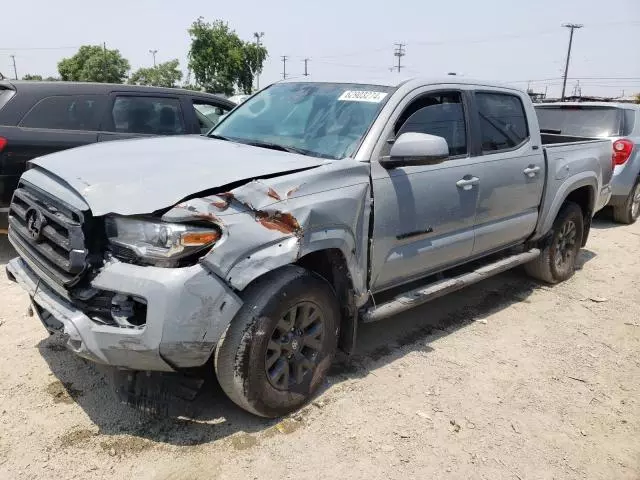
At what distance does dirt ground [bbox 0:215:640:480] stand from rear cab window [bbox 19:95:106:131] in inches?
75.3

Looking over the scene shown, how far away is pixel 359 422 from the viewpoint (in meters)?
3.08

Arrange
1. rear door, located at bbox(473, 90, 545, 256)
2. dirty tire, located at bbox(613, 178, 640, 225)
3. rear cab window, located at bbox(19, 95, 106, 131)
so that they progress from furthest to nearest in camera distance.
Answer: dirty tire, located at bbox(613, 178, 640, 225)
rear cab window, located at bbox(19, 95, 106, 131)
rear door, located at bbox(473, 90, 545, 256)

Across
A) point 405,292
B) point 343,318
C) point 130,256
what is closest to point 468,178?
point 405,292

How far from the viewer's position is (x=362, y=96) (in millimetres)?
3654

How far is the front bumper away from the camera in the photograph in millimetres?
2441

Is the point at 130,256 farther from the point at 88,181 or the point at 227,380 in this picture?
the point at 227,380

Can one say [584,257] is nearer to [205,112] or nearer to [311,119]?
[311,119]

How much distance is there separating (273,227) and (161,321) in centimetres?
69

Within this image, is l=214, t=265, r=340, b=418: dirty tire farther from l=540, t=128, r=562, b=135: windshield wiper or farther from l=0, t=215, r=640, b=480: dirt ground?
l=540, t=128, r=562, b=135: windshield wiper

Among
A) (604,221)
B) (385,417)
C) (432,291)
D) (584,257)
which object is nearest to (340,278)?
(385,417)

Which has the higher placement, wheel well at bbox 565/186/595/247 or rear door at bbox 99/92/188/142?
rear door at bbox 99/92/188/142

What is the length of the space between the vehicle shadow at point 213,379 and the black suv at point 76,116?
2368 millimetres

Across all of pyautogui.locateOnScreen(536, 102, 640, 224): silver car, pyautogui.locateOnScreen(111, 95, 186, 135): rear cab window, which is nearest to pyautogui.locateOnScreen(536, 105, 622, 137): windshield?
pyautogui.locateOnScreen(536, 102, 640, 224): silver car

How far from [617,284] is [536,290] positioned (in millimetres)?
1010
